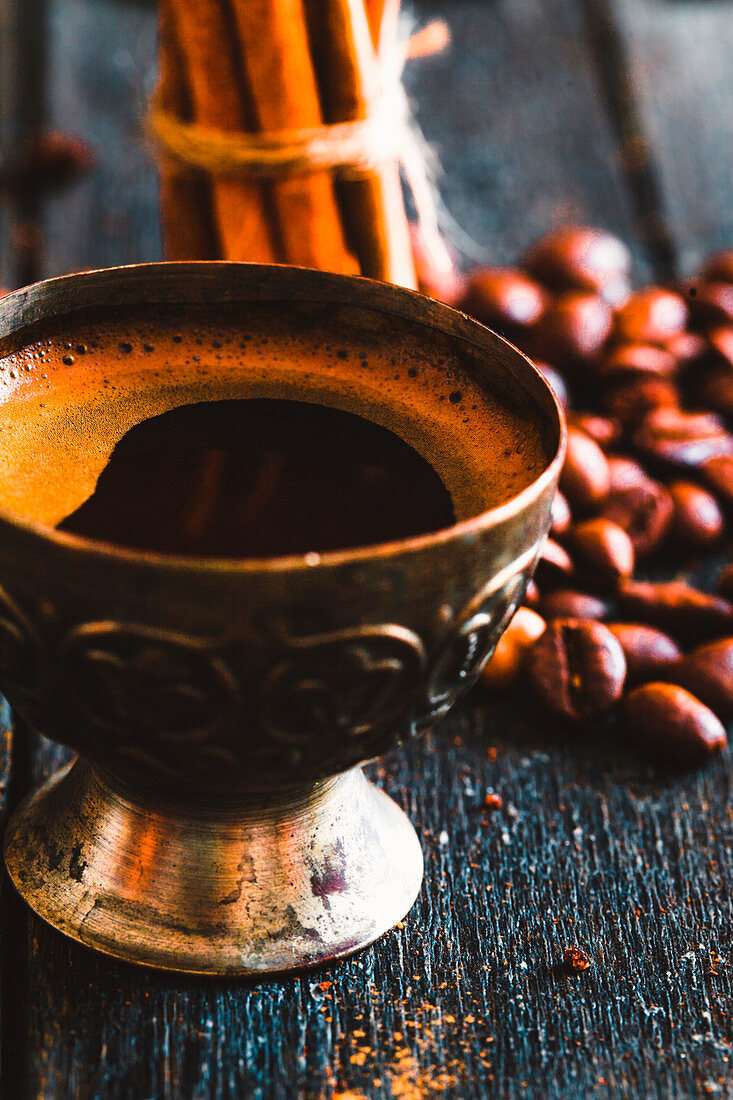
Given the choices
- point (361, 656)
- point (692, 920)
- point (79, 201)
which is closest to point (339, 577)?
point (361, 656)

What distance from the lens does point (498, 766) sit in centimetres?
107

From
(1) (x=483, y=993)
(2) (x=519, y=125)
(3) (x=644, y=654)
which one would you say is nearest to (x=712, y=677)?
(3) (x=644, y=654)

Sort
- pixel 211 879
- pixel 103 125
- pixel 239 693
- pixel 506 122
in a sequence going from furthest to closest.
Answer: pixel 506 122 → pixel 103 125 → pixel 211 879 → pixel 239 693

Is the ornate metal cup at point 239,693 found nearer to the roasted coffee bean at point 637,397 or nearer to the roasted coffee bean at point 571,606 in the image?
the roasted coffee bean at point 571,606

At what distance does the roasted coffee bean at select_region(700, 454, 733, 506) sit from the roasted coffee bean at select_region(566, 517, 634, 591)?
176mm

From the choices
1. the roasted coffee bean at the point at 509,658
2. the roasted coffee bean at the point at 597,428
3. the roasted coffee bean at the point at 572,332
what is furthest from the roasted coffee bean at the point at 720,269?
the roasted coffee bean at the point at 509,658

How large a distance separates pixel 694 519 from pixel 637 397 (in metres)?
0.21

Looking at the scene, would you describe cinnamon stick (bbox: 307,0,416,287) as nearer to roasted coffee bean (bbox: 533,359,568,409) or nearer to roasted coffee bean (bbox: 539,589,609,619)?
roasted coffee bean (bbox: 533,359,568,409)

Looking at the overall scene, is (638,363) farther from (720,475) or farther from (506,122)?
(506,122)

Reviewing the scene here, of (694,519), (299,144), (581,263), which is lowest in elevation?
(694,519)

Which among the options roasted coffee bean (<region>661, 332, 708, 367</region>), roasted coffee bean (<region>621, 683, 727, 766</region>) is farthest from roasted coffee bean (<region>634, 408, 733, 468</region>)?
roasted coffee bean (<region>621, 683, 727, 766</region>)

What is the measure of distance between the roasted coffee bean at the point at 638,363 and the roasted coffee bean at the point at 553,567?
1.04ft

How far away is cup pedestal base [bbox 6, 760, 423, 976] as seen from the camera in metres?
0.82

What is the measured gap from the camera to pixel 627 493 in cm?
130
